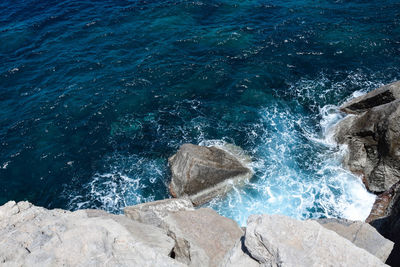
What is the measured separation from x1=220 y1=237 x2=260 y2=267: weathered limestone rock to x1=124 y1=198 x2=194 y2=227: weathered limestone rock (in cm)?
564

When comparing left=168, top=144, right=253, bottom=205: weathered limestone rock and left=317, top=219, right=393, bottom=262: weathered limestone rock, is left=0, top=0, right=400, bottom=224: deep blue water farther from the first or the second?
left=317, top=219, right=393, bottom=262: weathered limestone rock

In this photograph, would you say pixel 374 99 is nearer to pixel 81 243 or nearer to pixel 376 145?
pixel 376 145

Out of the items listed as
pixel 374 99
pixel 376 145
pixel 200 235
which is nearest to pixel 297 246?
pixel 200 235

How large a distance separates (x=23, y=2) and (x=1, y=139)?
29.3 meters

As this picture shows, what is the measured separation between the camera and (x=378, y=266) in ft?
33.9

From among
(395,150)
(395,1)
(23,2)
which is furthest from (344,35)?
(23,2)

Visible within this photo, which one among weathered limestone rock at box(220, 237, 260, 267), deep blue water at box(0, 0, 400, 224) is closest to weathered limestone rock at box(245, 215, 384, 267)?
weathered limestone rock at box(220, 237, 260, 267)

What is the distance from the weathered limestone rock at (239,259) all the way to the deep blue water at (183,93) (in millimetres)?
10130

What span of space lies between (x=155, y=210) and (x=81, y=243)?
5.92 meters

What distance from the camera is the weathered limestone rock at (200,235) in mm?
14688

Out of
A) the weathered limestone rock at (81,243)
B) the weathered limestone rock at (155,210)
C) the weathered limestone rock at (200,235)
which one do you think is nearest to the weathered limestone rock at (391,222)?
the weathered limestone rock at (200,235)

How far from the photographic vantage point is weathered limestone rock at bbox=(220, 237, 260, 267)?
1164 cm

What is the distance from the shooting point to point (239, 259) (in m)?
11.9

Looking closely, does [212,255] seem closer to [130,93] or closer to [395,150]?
[395,150]
